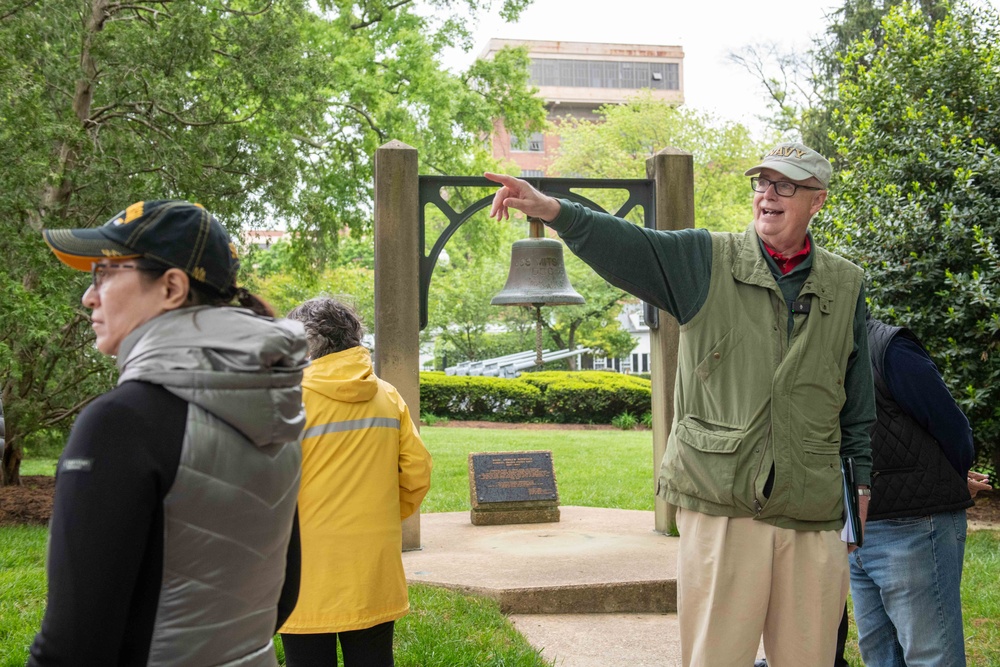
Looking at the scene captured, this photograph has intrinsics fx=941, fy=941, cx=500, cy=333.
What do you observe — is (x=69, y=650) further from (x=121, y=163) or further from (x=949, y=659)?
(x=121, y=163)

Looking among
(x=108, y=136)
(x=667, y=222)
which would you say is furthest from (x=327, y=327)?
(x=108, y=136)

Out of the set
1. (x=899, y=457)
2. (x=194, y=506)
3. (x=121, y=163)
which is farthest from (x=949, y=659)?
(x=121, y=163)

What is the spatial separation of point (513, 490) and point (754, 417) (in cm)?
545

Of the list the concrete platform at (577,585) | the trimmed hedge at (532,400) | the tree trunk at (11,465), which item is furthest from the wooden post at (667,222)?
the trimmed hedge at (532,400)

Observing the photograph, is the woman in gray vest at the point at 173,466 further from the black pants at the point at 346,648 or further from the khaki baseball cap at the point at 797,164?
the khaki baseball cap at the point at 797,164

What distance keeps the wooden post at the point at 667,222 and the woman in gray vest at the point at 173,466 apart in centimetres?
601

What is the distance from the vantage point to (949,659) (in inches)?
135

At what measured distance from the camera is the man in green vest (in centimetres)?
293

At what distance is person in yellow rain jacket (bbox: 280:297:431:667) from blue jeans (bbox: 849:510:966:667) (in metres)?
1.78

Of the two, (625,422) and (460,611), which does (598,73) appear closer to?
(625,422)

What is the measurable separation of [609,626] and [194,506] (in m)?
4.52

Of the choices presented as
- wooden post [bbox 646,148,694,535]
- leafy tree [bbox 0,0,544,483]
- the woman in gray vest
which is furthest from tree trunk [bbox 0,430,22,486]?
the woman in gray vest

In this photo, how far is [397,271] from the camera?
712 cm

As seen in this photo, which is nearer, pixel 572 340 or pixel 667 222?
pixel 667 222
